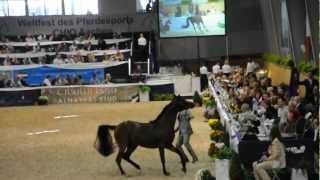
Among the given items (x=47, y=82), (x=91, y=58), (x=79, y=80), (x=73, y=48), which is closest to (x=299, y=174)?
(x=79, y=80)

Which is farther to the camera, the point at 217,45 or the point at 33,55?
the point at 217,45

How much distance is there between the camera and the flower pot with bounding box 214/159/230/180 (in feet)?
35.4

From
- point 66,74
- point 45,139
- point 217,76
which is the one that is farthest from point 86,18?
point 45,139

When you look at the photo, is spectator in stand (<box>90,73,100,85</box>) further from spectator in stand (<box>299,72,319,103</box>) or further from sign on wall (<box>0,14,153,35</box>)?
spectator in stand (<box>299,72,319,103</box>)

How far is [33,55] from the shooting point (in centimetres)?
3484

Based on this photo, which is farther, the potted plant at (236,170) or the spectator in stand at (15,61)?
the spectator in stand at (15,61)

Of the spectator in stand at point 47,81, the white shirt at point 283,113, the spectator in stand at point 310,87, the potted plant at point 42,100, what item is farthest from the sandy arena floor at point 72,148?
the spectator in stand at point 47,81

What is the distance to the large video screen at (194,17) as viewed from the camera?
115 ft

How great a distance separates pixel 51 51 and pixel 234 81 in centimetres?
1389

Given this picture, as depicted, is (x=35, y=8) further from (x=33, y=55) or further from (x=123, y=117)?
(x=123, y=117)

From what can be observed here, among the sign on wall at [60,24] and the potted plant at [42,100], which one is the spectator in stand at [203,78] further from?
the potted plant at [42,100]

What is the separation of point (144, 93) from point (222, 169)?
1938 cm

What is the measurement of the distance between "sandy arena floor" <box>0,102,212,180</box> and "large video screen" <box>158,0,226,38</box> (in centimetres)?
856

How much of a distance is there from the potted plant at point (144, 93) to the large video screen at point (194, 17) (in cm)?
607
